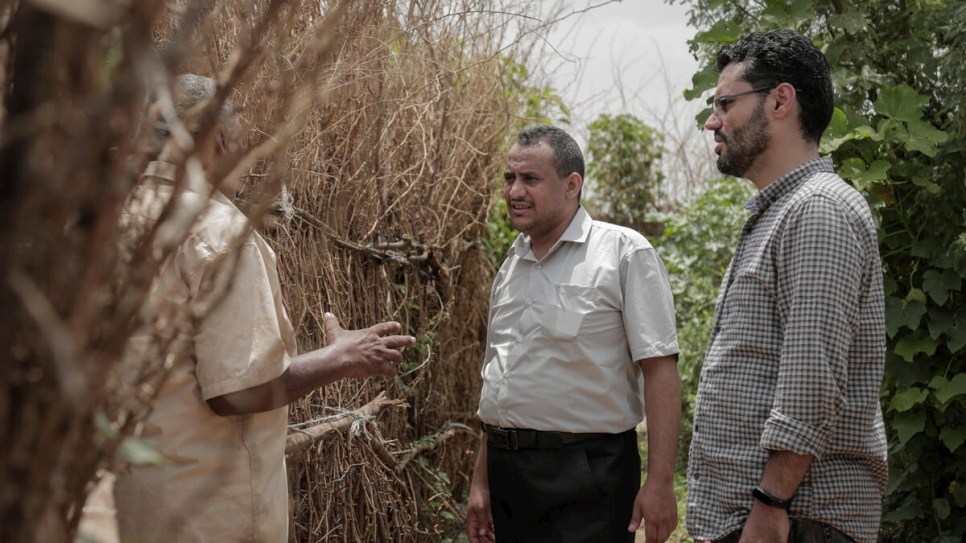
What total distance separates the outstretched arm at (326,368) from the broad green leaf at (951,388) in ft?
7.92

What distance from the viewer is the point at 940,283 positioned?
370 cm

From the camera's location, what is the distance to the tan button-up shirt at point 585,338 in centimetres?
292

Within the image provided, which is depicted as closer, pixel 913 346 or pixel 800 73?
pixel 800 73

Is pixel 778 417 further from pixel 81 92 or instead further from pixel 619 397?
pixel 81 92

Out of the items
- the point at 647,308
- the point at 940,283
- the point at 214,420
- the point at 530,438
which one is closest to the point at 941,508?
the point at 940,283

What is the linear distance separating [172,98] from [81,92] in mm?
88

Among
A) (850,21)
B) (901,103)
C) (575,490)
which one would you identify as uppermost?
(850,21)

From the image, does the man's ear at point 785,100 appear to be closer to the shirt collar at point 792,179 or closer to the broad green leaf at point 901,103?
the shirt collar at point 792,179

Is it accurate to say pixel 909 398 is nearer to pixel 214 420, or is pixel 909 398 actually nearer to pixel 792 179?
pixel 792 179

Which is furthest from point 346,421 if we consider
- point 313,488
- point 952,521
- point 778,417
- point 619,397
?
point 952,521

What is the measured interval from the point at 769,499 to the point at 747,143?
901 mm

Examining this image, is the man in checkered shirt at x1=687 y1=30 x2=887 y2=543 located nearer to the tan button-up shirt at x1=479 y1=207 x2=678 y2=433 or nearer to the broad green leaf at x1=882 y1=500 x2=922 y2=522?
the tan button-up shirt at x1=479 y1=207 x2=678 y2=433

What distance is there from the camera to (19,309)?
62cm

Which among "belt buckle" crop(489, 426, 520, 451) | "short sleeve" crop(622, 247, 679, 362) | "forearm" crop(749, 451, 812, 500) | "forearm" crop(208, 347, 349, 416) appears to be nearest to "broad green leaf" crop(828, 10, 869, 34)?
"short sleeve" crop(622, 247, 679, 362)
